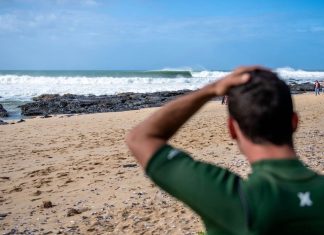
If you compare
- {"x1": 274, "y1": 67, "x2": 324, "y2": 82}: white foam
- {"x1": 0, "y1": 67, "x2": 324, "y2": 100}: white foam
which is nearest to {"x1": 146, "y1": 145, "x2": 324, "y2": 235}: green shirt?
→ {"x1": 0, "y1": 67, "x2": 324, "y2": 100}: white foam

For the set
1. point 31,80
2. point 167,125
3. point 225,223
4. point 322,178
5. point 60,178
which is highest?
point 167,125

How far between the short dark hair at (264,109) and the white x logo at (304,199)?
7.6 inches

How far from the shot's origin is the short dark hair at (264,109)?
1.54 metres

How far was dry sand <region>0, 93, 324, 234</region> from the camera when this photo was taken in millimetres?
5949

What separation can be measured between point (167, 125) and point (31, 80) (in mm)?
60428

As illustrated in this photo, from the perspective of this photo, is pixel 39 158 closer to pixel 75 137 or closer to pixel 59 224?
pixel 75 137

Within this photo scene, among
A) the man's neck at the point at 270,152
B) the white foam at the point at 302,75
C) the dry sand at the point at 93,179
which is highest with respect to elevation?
the man's neck at the point at 270,152

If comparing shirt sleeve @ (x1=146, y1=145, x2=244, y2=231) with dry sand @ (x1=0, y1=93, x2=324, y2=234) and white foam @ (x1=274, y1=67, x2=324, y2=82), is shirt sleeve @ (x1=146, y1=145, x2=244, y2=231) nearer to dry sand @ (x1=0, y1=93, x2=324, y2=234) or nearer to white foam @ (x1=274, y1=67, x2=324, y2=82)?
dry sand @ (x1=0, y1=93, x2=324, y2=234)

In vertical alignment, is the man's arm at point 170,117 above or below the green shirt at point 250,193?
above

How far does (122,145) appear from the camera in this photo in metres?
12.2

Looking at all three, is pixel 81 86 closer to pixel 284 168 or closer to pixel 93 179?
pixel 93 179

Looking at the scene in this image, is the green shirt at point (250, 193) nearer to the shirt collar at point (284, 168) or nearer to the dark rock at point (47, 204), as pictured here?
the shirt collar at point (284, 168)

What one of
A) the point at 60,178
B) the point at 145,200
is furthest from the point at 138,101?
the point at 145,200

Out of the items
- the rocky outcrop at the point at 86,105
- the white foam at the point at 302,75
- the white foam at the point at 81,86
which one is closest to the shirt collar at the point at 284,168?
the rocky outcrop at the point at 86,105
